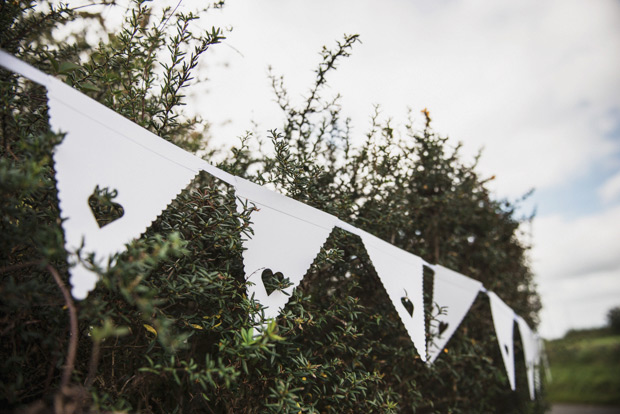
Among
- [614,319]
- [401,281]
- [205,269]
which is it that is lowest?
[205,269]

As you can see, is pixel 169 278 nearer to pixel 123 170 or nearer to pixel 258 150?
pixel 123 170

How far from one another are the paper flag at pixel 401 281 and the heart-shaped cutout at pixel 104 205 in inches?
43.2

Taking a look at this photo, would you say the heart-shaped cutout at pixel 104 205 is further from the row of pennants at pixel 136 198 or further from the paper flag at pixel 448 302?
the paper flag at pixel 448 302

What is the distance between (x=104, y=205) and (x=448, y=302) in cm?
215

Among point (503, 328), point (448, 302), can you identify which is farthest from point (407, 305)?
point (503, 328)

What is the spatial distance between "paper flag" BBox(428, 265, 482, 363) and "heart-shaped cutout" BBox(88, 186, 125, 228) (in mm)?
1916

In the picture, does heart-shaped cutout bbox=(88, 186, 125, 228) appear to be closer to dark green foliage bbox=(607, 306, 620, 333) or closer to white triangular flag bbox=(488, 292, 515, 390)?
white triangular flag bbox=(488, 292, 515, 390)

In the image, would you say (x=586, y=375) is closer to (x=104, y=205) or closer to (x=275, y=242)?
(x=275, y=242)

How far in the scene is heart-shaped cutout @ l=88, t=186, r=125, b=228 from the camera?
856 mm

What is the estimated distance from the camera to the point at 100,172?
0.90m

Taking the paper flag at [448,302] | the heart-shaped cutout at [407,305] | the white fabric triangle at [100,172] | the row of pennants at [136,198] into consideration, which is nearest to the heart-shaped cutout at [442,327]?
the paper flag at [448,302]

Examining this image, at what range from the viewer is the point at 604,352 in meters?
12.7

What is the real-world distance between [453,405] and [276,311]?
83.3 inches

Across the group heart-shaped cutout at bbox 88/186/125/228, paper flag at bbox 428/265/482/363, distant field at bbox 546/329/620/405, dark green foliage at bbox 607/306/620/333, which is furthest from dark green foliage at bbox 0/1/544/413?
dark green foliage at bbox 607/306/620/333
